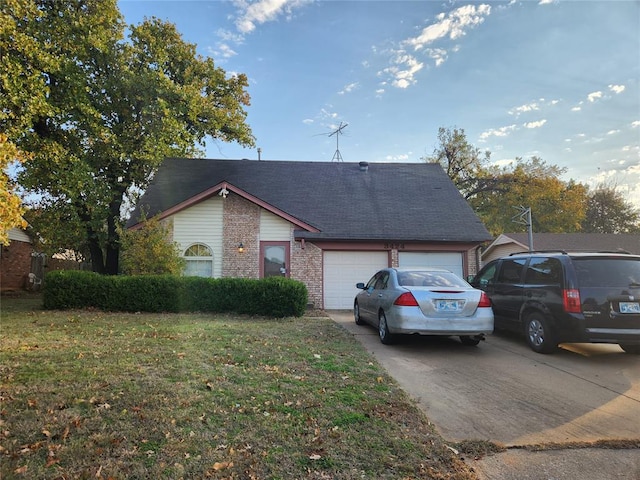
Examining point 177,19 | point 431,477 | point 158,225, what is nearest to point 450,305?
point 431,477

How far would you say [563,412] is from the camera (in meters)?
4.07

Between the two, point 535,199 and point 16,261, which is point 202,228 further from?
point 535,199

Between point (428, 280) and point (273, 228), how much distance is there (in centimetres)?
741

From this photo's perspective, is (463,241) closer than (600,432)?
No

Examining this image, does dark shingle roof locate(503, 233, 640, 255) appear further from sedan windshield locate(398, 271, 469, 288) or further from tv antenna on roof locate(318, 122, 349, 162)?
sedan windshield locate(398, 271, 469, 288)

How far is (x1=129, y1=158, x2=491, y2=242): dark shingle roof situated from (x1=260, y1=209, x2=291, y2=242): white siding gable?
1.89ft

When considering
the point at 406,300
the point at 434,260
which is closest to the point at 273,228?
the point at 434,260

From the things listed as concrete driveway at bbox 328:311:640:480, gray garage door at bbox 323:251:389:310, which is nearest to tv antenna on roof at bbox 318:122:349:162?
gray garage door at bbox 323:251:389:310

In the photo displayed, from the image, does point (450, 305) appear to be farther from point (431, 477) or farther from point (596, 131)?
point (596, 131)

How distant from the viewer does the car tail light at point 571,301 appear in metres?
6.09

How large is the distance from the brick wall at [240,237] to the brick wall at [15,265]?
12.2 m

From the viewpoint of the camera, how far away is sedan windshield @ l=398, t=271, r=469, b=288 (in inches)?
Result: 288

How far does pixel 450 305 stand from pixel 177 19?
17.7 metres

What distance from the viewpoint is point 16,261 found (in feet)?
63.4
